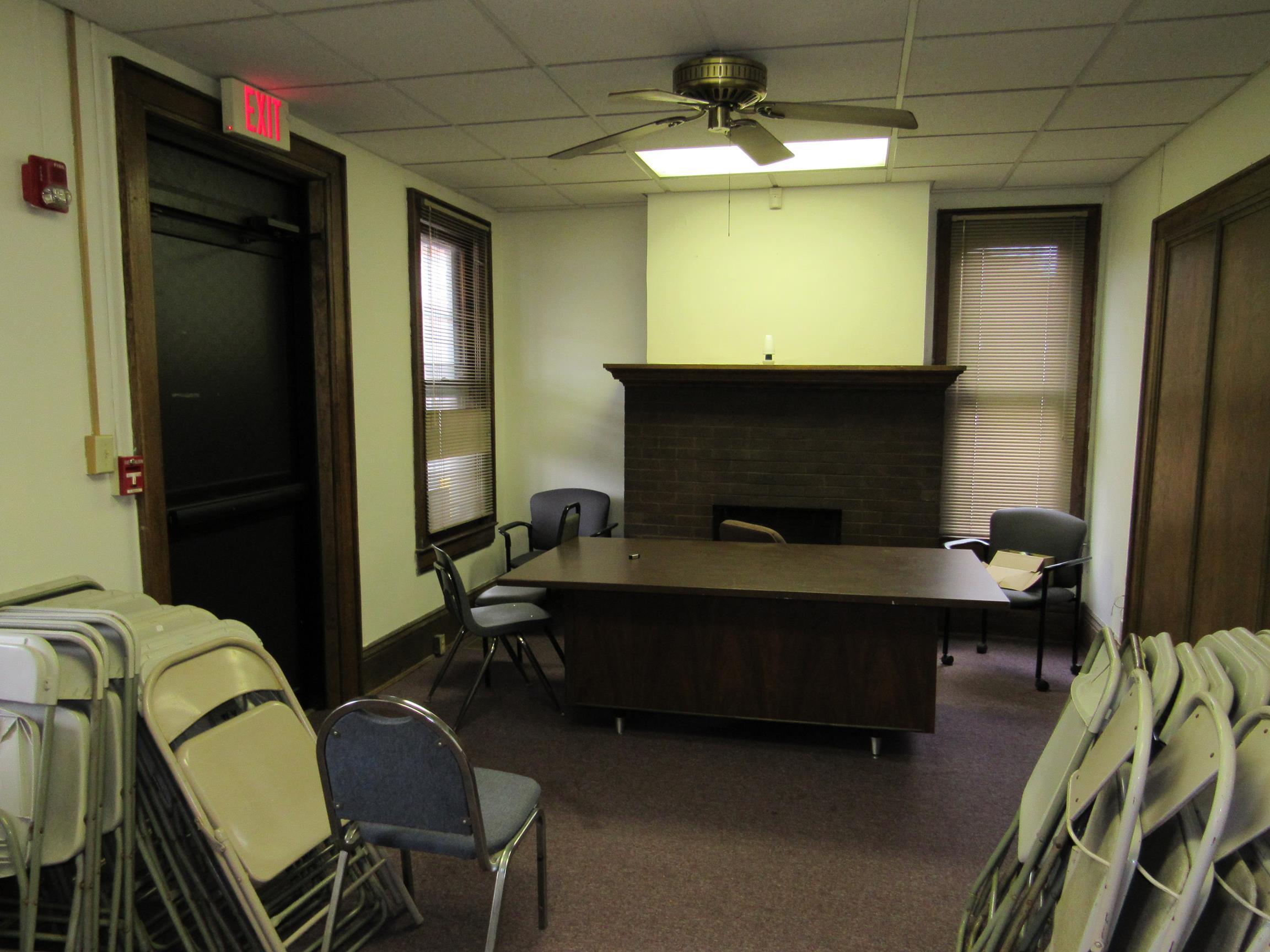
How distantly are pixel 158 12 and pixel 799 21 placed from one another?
195 cm

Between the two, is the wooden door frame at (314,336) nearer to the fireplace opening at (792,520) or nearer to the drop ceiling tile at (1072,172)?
the fireplace opening at (792,520)

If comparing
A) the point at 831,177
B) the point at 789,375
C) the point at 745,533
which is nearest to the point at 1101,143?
the point at 831,177

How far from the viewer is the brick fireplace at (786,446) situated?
495 cm

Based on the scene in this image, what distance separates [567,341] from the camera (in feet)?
18.6

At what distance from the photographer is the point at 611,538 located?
14.2 feet

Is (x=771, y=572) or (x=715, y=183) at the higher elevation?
(x=715, y=183)

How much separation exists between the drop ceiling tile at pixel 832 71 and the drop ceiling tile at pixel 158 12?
1.66 meters

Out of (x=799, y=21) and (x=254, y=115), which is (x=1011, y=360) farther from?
(x=254, y=115)

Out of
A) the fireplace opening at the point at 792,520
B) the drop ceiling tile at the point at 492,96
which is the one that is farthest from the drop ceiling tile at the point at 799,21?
the fireplace opening at the point at 792,520

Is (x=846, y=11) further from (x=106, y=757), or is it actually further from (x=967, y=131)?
(x=106, y=757)

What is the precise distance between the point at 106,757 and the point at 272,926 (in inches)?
22.6

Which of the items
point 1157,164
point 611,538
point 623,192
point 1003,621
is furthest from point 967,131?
point 1003,621

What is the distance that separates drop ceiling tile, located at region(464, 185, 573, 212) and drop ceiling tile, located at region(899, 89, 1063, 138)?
7.05ft

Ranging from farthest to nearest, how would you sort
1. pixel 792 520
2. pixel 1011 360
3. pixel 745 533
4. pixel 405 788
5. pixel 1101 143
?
1. pixel 792 520
2. pixel 1011 360
3. pixel 745 533
4. pixel 1101 143
5. pixel 405 788
